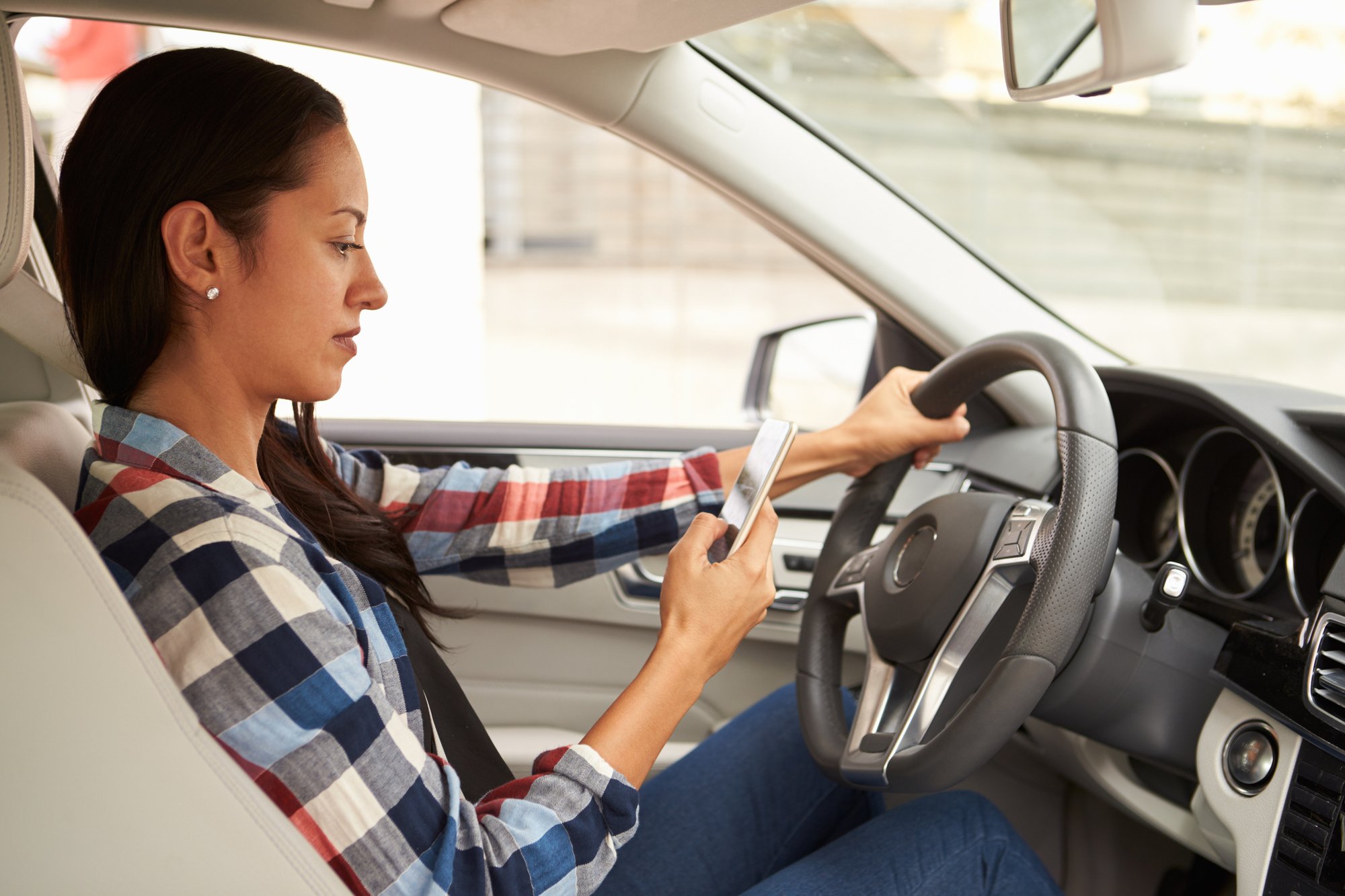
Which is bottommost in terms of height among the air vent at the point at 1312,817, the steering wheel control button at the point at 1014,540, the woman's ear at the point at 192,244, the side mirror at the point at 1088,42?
the air vent at the point at 1312,817

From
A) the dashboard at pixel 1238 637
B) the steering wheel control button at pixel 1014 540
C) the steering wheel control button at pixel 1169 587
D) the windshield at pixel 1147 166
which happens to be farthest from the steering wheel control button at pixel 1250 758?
the windshield at pixel 1147 166

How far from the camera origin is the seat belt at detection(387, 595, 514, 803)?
115 cm

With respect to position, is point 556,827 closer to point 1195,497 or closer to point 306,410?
point 306,410

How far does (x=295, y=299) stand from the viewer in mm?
985

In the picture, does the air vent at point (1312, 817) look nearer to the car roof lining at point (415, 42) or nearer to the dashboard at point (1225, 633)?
the dashboard at point (1225, 633)

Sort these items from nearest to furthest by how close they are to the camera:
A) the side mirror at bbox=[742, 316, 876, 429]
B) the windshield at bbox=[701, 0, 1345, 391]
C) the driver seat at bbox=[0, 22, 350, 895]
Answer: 1. the driver seat at bbox=[0, 22, 350, 895]
2. the side mirror at bbox=[742, 316, 876, 429]
3. the windshield at bbox=[701, 0, 1345, 391]

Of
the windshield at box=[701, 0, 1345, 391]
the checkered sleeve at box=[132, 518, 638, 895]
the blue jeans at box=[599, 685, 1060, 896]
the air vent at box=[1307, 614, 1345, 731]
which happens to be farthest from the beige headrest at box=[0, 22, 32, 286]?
the windshield at box=[701, 0, 1345, 391]

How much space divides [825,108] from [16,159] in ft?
24.9

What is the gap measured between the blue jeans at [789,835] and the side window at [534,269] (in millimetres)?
3870

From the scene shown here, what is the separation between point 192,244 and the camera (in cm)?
96

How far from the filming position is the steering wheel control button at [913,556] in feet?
4.12

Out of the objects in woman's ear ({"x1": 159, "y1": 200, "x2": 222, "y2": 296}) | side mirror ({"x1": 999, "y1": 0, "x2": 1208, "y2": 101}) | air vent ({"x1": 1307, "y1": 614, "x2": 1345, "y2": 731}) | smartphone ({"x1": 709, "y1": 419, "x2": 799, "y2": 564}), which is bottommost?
air vent ({"x1": 1307, "y1": 614, "x2": 1345, "y2": 731})

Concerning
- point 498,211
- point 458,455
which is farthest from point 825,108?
point 458,455

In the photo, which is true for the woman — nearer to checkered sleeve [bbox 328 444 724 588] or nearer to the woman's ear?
the woman's ear
